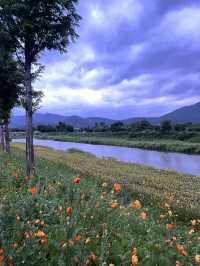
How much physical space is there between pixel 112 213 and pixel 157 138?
86.0 metres

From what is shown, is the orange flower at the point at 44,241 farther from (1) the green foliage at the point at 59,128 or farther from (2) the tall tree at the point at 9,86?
(1) the green foliage at the point at 59,128

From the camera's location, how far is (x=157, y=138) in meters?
89.3

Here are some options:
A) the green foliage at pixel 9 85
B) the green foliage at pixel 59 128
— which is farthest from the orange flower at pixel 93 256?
the green foliage at pixel 59 128

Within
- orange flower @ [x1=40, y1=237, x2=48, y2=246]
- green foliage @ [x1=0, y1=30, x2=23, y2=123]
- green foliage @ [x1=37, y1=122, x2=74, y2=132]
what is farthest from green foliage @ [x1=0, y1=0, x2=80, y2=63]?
green foliage @ [x1=37, y1=122, x2=74, y2=132]

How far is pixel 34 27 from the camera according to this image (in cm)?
1057

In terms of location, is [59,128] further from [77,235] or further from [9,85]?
[77,235]

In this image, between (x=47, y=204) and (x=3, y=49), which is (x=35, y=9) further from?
(x=47, y=204)

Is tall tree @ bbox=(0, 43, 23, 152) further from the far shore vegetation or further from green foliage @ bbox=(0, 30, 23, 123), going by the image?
the far shore vegetation

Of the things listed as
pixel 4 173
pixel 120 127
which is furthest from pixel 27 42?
pixel 120 127

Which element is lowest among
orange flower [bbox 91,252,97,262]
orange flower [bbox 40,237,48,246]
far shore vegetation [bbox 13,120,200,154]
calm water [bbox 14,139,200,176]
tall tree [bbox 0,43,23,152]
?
calm water [bbox 14,139,200,176]

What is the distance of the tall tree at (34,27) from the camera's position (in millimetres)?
10453

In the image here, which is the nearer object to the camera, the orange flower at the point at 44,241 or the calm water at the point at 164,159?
the orange flower at the point at 44,241

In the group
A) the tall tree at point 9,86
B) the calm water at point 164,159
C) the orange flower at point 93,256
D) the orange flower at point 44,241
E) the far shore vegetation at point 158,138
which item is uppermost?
the tall tree at point 9,86

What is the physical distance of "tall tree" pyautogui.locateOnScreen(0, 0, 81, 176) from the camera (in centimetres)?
1045
